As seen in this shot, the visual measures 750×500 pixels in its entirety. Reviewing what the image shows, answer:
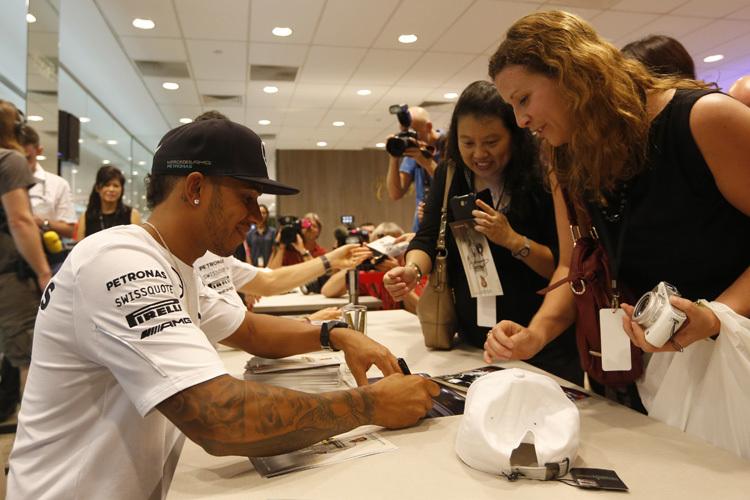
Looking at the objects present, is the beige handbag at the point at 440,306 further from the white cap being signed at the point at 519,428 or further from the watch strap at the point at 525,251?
the white cap being signed at the point at 519,428

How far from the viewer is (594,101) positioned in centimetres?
112

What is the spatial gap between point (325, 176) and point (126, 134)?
3.95 metres

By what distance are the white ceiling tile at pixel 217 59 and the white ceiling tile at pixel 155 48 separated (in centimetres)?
11

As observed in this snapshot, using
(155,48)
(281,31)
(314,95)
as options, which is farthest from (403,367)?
(314,95)

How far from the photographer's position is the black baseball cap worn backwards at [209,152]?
1009mm

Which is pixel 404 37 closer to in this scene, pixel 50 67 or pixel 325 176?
pixel 50 67

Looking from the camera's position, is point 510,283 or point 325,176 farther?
point 325,176

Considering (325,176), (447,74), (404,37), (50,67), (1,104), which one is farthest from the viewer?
(325,176)

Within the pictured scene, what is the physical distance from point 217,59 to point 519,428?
5833 mm

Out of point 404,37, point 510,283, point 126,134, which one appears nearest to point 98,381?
point 510,283

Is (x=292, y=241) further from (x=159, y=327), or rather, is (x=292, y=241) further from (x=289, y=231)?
(x=159, y=327)

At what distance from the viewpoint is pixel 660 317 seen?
2.90 ft

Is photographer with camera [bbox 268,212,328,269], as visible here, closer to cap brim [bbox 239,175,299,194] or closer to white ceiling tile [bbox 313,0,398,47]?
white ceiling tile [bbox 313,0,398,47]

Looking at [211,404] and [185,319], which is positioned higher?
[185,319]
